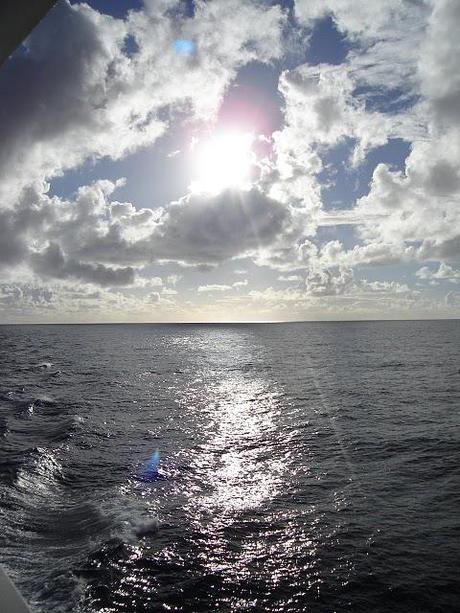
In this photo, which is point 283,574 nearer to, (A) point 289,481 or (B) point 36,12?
(A) point 289,481

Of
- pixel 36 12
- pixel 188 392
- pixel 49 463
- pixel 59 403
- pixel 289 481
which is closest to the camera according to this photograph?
pixel 36 12

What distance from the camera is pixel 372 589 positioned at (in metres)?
9.45

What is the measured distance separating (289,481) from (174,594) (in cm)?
766

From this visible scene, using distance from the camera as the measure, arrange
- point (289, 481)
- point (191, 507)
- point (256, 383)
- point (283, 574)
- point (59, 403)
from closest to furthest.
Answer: point (283, 574) → point (191, 507) → point (289, 481) → point (59, 403) → point (256, 383)

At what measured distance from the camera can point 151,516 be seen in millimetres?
12812

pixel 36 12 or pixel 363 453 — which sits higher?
pixel 36 12

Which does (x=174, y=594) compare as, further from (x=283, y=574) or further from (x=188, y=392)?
(x=188, y=392)

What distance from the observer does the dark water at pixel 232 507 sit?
928 cm

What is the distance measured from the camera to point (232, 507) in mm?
13625

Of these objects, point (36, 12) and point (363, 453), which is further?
point (363, 453)

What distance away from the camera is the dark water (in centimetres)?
928

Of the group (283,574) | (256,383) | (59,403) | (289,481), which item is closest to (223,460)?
(289,481)

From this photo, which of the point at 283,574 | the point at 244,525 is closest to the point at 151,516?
the point at 244,525

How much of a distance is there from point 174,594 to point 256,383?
117ft
